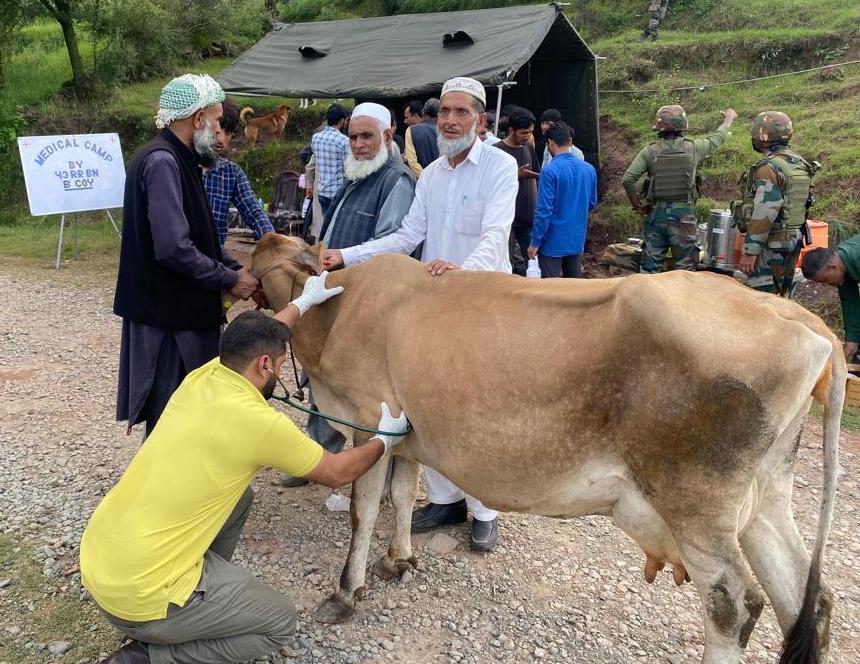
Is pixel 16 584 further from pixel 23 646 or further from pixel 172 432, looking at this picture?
pixel 172 432

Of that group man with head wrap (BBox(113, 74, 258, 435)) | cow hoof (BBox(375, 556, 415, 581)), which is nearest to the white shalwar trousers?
cow hoof (BBox(375, 556, 415, 581))

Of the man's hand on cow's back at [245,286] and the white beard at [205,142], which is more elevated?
the white beard at [205,142]

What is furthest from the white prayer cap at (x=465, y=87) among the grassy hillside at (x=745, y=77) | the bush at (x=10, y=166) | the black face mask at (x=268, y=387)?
the bush at (x=10, y=166)

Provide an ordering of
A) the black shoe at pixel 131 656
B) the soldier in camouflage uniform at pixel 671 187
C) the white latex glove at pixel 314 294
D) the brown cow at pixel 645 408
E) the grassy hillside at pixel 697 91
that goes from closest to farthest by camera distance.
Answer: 1. the brown cow at pixel 645 408
2. the black shoe at pixel 131 656
3. the white latex glove at pixel 314 294
4. the soldier in camouflage uniform at pixel 671 187
5. the grassy hillside at pixel 697 91

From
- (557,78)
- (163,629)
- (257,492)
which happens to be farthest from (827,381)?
(557,78)

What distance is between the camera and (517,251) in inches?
365

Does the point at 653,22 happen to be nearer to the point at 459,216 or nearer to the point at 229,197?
the point at 229,197

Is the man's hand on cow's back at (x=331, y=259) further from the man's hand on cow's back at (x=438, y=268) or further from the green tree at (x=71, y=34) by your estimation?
the green tree at (x=71, y=34)

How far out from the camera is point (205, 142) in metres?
4.19

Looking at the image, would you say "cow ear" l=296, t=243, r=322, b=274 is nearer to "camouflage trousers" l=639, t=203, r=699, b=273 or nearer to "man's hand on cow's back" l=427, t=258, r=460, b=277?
"man's hand on cow's back" l=427, t=258, r=460, b=277

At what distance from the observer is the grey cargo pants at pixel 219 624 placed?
3.09 metres

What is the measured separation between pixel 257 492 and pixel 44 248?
10162 mm

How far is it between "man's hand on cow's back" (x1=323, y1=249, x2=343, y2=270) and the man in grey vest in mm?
338

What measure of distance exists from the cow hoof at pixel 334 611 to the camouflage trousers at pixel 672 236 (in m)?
5.76
